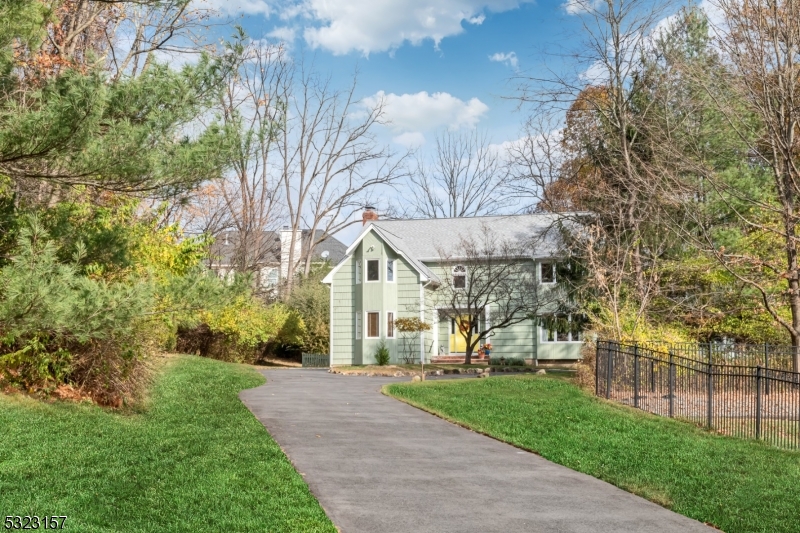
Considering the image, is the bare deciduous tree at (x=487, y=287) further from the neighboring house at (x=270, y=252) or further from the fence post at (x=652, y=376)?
the fence post at (x=652, y=376)

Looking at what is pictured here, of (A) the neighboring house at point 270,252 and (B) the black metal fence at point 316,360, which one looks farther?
(A) the neighboring house at point 270,252

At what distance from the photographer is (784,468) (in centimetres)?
985

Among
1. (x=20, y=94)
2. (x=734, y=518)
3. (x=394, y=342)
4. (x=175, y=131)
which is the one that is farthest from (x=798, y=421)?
(x=394, y=342)

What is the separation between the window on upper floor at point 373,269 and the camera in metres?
34.3

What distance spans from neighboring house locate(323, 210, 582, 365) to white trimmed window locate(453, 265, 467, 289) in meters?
0.07

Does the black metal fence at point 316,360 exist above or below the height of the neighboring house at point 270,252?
below

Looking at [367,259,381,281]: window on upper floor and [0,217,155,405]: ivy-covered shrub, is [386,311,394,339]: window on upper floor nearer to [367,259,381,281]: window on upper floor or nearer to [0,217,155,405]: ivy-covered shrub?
[367,259,381,281]: window on upper floor

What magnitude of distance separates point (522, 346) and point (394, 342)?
628 cm

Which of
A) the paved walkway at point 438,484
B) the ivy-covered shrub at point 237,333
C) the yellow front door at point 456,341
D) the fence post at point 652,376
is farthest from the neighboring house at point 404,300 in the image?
the paved walkway at point 438,484

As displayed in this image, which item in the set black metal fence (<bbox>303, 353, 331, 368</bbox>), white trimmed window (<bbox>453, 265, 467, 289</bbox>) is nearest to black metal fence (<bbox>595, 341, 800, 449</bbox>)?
white trimmed window (<bbox>453, 265, 467, 289</bbox>)

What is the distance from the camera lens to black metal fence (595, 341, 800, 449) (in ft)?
40.4

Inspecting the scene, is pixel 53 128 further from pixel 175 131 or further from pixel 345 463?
pixel 345 463

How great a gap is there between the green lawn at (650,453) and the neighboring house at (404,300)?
16.0 metres

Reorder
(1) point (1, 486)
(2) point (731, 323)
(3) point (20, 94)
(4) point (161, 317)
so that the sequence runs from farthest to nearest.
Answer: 1. (2) point (731, 323)
2. (4) point (161, 317)
3. (3) point (20, 94)
4. (1) point (1, 486)
